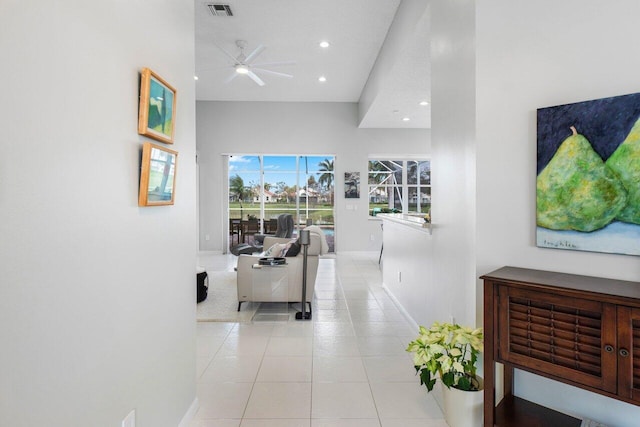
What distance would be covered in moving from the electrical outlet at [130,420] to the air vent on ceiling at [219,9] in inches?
160

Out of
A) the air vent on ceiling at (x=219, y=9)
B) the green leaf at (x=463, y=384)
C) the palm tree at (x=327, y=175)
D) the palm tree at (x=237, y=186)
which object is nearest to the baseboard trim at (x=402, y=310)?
the green leaf at (x=463, y=384)

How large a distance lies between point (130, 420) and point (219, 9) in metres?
4.16

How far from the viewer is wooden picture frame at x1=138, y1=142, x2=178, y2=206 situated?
1458 mm

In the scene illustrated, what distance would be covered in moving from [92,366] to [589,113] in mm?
2305

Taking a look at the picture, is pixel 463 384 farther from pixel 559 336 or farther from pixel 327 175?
pixel 327 175

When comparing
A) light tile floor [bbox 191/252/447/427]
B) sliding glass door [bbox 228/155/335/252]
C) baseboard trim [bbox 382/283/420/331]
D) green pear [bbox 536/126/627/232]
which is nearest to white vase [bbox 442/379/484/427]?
light tile floor [bbox 191/252/447/427]

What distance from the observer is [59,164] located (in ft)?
3.30

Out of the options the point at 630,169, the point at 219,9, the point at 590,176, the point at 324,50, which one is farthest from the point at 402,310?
the point at 219,9

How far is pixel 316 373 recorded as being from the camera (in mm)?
2564

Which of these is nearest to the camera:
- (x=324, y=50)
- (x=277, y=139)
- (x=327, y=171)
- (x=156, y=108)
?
(x=156, y=108)

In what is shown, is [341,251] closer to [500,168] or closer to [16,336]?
[500,168]

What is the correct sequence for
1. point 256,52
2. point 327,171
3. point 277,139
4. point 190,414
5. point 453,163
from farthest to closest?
point 327,171
point 277,139
point 256,52
point 453,163
point 190,414
